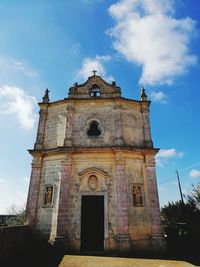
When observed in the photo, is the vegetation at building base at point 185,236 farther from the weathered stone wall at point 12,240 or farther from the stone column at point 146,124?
the weathered stone wall at point 12,240

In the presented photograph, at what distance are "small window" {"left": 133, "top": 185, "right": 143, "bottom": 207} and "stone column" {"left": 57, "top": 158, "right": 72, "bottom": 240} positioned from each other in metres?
3.95

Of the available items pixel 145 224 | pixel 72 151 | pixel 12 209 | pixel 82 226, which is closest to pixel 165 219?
pixel 145 224

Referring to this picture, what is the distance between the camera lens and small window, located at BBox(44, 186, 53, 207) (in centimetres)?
1222

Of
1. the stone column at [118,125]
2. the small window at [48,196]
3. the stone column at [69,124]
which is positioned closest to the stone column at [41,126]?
the stone column at [69,124]

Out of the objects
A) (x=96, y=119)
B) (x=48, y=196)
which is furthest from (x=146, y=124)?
(x=48, y=196)

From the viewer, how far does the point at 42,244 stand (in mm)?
11086

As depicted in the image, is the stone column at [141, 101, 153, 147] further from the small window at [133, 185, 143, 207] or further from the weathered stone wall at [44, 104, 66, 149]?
the weathered stone wall at [44, 104, 66, 149]

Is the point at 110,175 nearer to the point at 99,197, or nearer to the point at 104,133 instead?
the point at 99,197

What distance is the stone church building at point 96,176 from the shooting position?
1129 centimetres

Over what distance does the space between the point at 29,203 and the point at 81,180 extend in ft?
11.5

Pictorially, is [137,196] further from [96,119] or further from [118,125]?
[96,119]

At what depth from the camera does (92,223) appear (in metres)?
12.1

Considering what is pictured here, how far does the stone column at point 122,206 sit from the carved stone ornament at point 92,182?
4.39 feet

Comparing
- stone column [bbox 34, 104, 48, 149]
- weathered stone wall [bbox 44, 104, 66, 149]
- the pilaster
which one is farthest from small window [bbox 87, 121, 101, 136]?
the pilaster
